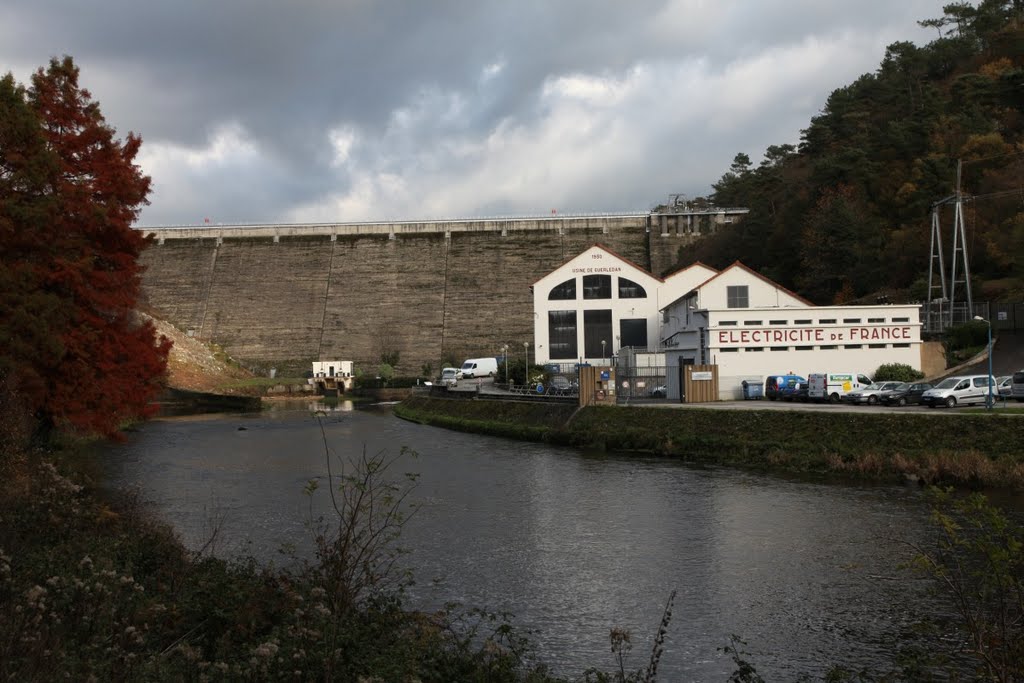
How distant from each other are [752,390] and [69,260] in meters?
28.7

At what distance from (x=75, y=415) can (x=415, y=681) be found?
2065cm

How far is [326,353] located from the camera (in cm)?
8569

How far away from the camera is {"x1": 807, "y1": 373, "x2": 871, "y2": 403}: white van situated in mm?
36188

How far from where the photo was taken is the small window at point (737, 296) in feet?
150

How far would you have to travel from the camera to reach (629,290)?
57750 millimetres

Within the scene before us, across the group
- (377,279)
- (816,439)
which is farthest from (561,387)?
(377,279)

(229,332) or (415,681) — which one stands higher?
(229,332)

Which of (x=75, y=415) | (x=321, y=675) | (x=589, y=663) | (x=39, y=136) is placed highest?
(x=39, y=136)

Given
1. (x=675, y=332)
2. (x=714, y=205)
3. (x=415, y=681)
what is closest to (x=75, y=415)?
(x=415, y=681)

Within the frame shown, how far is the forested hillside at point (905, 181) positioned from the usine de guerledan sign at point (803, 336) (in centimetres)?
965

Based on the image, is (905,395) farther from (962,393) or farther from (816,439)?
(816,439)

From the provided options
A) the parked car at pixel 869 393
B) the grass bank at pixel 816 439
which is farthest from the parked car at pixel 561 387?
the parked car at pixel 869 393

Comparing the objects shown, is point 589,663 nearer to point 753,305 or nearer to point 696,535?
point 696,535

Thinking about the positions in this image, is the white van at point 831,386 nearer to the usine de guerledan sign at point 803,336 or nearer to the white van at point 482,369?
the usine de guerledan sign at point 803,336
